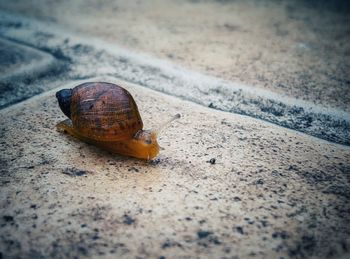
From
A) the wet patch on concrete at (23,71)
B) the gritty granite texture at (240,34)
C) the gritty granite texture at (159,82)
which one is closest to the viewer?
the gritty granite texture at (159,82)

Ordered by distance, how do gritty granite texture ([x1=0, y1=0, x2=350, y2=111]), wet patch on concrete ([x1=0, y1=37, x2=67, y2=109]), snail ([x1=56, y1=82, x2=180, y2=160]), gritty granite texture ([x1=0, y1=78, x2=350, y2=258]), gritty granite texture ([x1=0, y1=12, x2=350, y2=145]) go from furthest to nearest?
gritty granite texture ([x1=0, y1=0, x2=350, y2=111]), wet patch on concrete ([x1=0, y1=37, x2=67, y2=109]), gritty granite texture ([x1=0, y1=12, x2=350, y2=145]), snail ([x1=56, y1=82, x2=180, y2=160]), gritty granite texture ([x1=0, y1=78, x2=350, y2=258])

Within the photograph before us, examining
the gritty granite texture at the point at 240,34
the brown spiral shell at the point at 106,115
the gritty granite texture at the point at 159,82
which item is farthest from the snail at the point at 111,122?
the gritty granite texture at the point at 240,34

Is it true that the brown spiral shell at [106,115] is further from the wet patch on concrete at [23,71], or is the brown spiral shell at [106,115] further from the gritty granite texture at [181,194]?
the wet patch on concrete at [23,71]

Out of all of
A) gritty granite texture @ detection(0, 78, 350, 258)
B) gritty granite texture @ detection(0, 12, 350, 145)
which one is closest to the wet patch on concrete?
gritty granite texture @ detection(0, 12, 350, 145)

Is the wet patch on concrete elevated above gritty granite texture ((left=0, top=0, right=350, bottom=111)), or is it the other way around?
gritty granite texture ((left=0, top=0, right=350, bottom=111))

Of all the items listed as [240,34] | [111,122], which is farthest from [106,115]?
[240,34]

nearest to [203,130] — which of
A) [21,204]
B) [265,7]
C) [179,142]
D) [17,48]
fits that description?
[179,142]

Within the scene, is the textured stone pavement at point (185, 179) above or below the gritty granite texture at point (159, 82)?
below

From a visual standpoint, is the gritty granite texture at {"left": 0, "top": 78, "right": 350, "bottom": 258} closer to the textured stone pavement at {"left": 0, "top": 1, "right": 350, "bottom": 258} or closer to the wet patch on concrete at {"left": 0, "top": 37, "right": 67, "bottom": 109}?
the textured stone pavement at {"left": 0, "top": 1, "right": 350, "bottom": 258}

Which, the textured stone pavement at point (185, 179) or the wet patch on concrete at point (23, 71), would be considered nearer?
the textured stone pavement at point (185, 179)
